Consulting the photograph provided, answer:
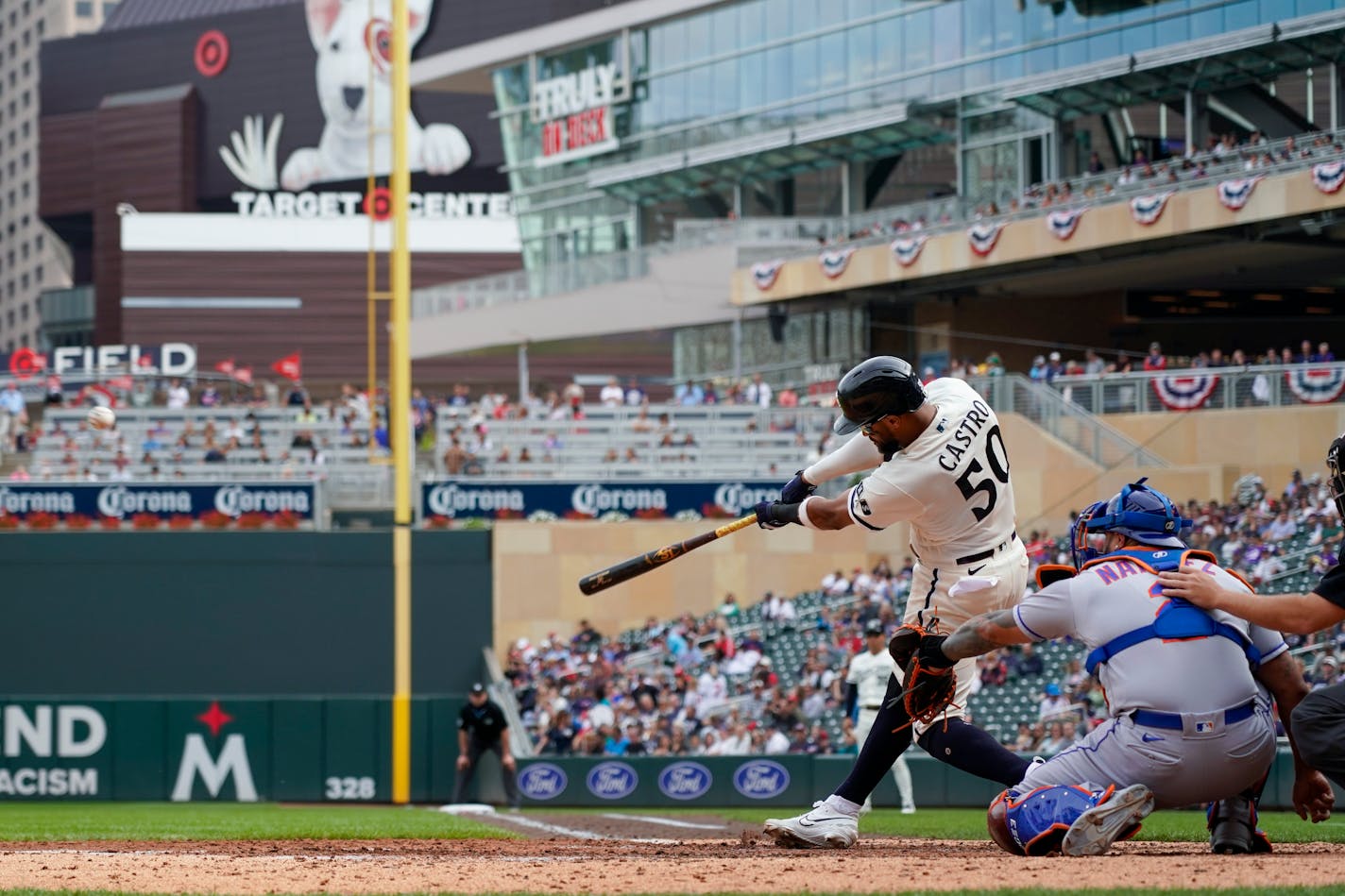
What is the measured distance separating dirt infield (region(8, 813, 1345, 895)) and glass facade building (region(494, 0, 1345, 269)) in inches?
1135

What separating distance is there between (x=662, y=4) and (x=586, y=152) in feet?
16.4

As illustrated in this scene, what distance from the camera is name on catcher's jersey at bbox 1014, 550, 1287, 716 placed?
6.48 metres

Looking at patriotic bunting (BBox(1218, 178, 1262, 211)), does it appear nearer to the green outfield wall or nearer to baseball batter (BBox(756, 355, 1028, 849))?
the green outfield wall

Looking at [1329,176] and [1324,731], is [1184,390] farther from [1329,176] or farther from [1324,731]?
[1324,731]

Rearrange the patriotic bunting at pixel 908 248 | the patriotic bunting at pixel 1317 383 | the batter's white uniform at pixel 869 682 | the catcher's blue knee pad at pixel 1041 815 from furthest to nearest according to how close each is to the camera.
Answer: the patriotic bunting at pixel 908 248, the patriotic bunting at pixel 1317 383, the batter's white uniform at pixel 869 682, the catcher's blue knee pad at pixel 1041 815

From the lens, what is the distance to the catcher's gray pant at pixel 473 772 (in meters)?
A: 20.3

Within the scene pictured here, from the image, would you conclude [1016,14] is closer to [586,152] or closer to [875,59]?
[875,59]

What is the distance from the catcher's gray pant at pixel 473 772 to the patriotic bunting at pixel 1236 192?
16.9 metres

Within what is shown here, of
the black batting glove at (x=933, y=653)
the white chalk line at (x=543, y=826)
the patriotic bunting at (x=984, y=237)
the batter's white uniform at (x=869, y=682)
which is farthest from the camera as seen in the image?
the patriotic bunting at (x=984, y=237)

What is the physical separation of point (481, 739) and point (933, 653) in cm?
1414

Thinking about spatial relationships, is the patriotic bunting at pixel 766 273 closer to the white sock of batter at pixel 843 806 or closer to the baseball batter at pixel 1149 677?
the white sock of batter at pixel 843 806

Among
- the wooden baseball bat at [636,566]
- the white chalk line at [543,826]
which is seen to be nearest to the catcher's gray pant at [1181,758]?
the wooden baseball bat at [636,566]

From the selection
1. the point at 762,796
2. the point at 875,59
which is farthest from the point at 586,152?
the point at 762,796

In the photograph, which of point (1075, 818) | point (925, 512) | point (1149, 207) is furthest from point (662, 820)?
point (1149, 207)
